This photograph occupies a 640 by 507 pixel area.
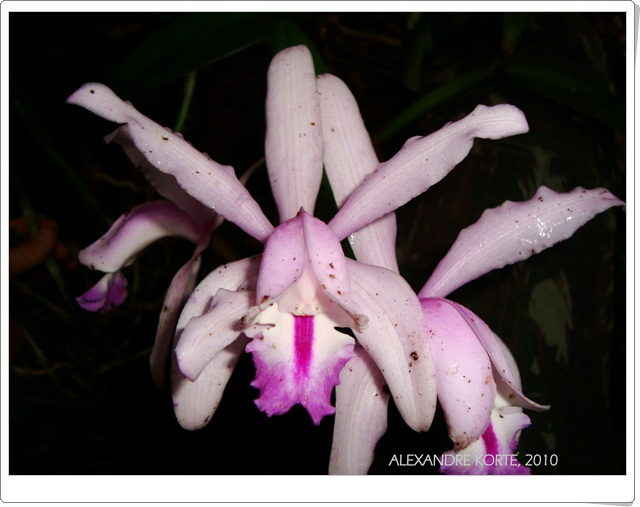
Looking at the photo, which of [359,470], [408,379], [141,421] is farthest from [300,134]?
[141,421]

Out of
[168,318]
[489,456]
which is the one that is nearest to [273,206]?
[168,318]

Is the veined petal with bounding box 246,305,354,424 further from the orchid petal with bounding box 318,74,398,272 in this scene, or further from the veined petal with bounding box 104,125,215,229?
the veined petal with bounding box 104,125,215,229

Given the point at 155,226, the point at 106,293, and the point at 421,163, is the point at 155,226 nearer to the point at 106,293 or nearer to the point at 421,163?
the point at 106,293

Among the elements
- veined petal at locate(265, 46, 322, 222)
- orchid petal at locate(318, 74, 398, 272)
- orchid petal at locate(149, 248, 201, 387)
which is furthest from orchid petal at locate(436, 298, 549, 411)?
orchid petal at locate(149, 248, 201, 387)

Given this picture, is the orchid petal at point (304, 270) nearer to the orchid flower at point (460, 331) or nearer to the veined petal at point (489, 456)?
the orchid flower at point (460, 331)

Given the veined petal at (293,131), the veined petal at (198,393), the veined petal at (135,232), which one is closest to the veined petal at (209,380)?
the veined petal at (198,393)
